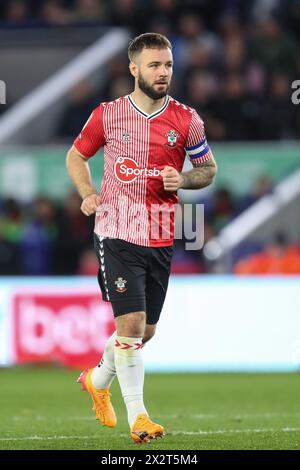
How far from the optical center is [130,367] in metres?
7.64

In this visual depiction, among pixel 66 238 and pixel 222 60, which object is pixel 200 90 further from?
pixel 66 238

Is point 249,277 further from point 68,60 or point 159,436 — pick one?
point 159,436

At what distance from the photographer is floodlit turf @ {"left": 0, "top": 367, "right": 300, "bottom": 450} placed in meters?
7.79

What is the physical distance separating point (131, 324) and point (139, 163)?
→ 3.30ft

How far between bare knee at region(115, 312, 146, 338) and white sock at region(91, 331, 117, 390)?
40 centimetres

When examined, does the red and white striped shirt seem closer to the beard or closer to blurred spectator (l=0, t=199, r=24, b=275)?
the beard

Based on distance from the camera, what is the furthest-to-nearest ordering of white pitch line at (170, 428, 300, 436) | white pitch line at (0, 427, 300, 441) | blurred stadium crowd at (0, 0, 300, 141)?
blurred stadium crowd at (0, 0, 300, 141), white pitch line at (170, 428, 300, 436), white pitch line at (0, 427, 300, 441)

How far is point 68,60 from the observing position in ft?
64.4

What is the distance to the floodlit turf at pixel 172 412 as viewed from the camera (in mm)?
7785

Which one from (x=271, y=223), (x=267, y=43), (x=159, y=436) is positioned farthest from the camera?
(x=267, y=43)

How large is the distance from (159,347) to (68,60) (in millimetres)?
6391

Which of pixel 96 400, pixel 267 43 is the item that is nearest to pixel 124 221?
pixel 96 400

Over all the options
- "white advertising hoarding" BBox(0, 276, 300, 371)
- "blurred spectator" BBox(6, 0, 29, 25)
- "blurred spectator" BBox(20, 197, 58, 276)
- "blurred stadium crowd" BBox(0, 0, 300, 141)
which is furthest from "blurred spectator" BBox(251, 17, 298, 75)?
"blurred spectator" BBox(6, 0, 29, 25)

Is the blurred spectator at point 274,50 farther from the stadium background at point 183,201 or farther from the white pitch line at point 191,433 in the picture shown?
the white pitch line at point 191,433
